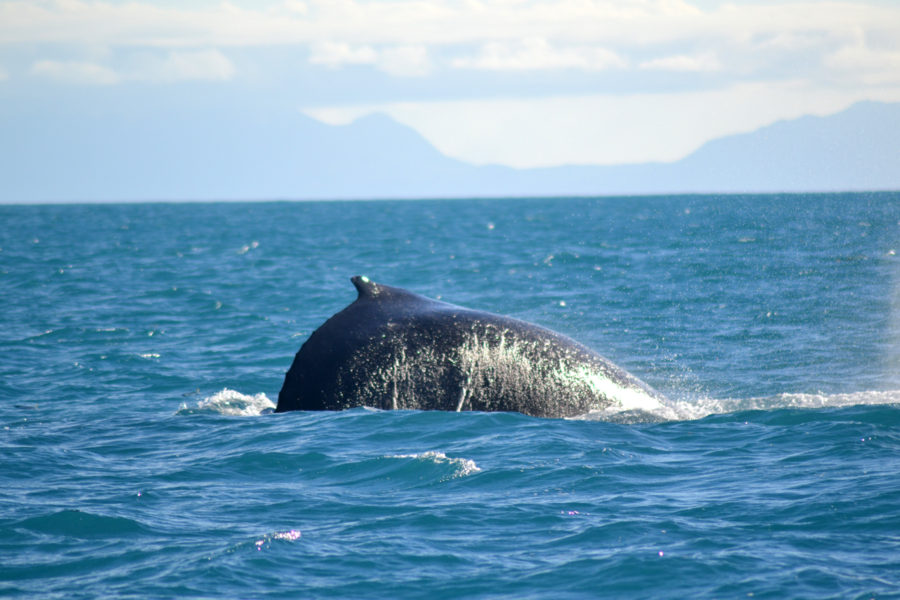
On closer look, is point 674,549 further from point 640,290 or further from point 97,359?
point 640,290

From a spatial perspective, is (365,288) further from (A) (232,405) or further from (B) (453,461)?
(A) (232,405)

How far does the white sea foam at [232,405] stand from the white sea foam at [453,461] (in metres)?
3.46

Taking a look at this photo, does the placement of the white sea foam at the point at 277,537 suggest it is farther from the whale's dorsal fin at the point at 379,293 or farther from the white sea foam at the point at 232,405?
the white sea foam at the point at 232,405

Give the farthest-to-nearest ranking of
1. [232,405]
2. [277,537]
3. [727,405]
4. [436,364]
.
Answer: [232,405], [727,405], [436,364], [277,537]

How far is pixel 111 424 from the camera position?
12.9 meters

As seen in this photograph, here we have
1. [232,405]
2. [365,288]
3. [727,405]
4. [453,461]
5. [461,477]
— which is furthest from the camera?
[232,405]

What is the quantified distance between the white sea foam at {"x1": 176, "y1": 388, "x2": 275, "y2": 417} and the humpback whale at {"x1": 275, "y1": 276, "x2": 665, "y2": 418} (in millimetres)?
2661

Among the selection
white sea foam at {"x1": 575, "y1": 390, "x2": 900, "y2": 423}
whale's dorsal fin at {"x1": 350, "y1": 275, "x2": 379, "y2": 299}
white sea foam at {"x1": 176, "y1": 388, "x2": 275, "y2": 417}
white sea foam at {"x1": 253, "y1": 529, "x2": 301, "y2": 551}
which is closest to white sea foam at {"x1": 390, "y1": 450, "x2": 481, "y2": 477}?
white sea foam at {"x1": 575, "y1": 390, "x2": 900, "y2": 423}

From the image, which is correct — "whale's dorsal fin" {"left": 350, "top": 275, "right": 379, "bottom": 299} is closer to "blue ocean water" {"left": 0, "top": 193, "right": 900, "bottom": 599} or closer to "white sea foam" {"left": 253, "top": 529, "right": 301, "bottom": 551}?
"blue ocean water" {"left": 0, "top": 193, "right": 900, "bottom": 599}

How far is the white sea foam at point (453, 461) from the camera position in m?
9.75

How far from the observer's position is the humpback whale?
33.8 ft

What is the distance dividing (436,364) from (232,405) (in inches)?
184

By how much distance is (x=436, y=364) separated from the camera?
33.9 ft

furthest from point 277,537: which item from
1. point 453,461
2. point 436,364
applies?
point 436,364
